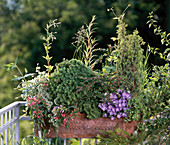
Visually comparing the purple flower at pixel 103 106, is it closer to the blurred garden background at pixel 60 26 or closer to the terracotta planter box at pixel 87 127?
the terracotta planter box at pixel 87 127

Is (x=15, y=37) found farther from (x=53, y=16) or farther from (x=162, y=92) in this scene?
(x=162, y=92)

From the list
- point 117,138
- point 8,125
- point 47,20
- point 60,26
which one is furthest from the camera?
point 47,20

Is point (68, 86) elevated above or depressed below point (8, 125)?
above

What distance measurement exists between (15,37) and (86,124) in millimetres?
5897

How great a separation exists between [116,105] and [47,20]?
5518 millimetres

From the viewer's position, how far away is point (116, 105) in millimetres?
1963

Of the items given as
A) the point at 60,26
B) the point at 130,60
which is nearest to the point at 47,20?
the point at 60,26

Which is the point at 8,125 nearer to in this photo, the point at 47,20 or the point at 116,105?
the point at 116,105

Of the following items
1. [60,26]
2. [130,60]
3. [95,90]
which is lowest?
[95,90]

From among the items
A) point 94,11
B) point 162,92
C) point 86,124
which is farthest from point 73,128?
point 94,11

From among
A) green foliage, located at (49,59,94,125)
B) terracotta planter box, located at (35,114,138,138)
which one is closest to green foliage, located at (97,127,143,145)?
terracotta planter box, located at (35,114,138,138)

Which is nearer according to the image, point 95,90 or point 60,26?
point 95,90

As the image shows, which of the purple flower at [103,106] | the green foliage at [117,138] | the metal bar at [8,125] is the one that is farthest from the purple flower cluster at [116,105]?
the metal bar at [8,125]

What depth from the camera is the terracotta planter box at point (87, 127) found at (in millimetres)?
1985
